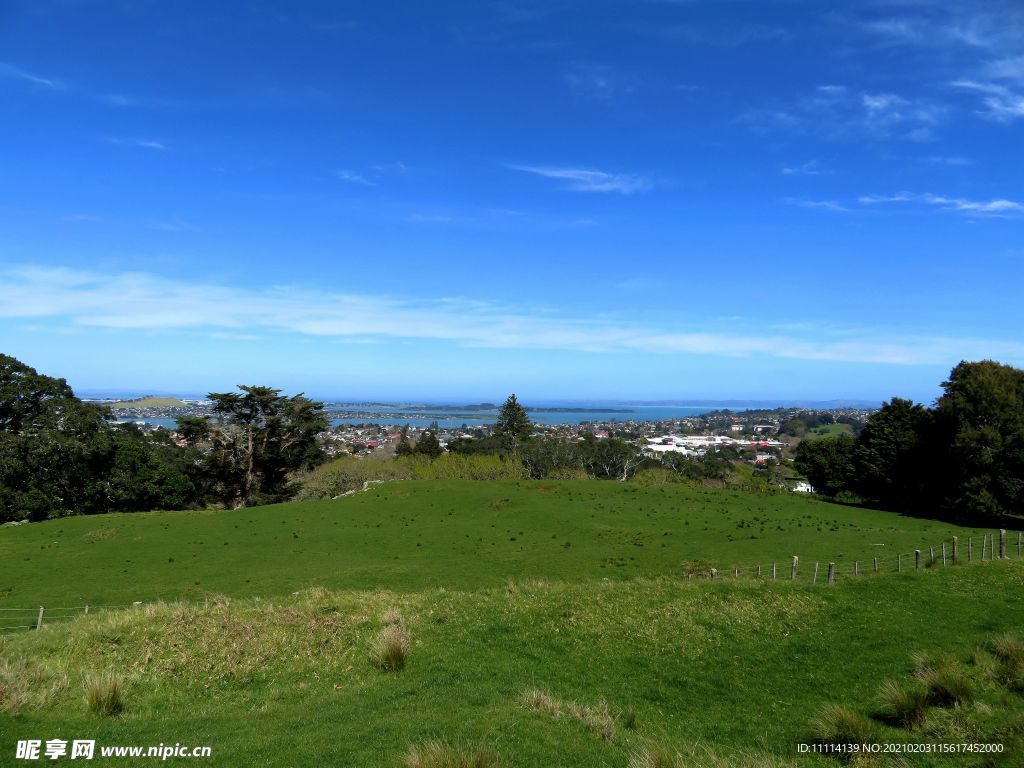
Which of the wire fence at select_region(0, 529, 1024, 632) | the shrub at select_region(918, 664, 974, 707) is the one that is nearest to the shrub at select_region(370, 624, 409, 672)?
the shrub at select_region(918, 664, 974, 707)

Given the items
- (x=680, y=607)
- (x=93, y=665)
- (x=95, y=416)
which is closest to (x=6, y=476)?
(x=95, y=416)

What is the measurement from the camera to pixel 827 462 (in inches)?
3071

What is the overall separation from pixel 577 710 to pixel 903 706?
18.0 ft

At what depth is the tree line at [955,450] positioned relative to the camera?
140 feet

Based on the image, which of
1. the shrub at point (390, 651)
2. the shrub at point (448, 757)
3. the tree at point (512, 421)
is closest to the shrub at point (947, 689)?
the shrub at point (448, 757)

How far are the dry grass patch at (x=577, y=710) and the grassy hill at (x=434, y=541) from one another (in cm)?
1452

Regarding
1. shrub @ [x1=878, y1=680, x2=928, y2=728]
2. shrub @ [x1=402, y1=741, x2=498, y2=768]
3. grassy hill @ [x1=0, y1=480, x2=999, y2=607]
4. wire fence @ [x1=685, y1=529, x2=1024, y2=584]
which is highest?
shrub @ [x1=402, y1=741, x2=498, y2=768]

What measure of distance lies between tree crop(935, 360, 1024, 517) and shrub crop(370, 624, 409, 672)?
45703 millimetres

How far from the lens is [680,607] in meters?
17.7

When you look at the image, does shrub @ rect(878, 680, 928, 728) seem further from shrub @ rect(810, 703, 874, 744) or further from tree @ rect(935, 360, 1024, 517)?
tree @ rect(935, 360, 1024, 517)

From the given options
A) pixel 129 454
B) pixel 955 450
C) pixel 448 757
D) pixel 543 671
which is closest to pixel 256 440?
pixel 129 454

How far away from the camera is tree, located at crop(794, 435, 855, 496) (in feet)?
239

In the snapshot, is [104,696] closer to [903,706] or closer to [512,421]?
[903,706]

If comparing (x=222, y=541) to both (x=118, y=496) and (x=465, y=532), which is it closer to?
(x=465, y=532)
